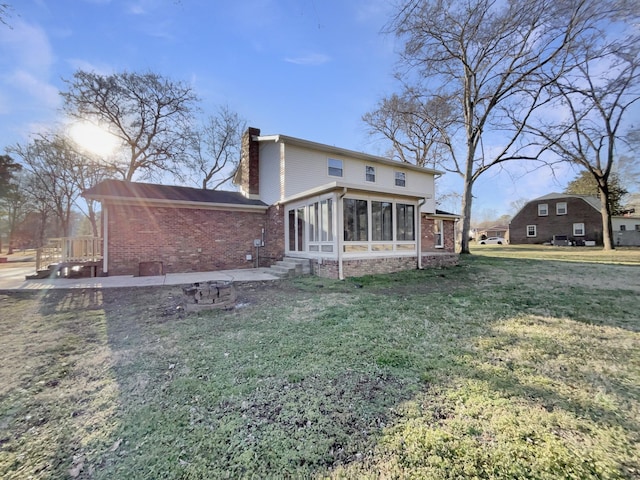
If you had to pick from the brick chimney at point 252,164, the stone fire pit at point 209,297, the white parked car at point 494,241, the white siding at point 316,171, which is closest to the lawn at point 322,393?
the stone fire pit at point 209,297

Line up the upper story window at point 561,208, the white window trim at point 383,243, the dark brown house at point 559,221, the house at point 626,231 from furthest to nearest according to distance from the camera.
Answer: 1. the upper story window at point 561,208
2. the dark brown house at point 559,221
3. the house at point 626,231
4. the white window trim at point 383,243

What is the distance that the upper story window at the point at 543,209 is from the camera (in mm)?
29361

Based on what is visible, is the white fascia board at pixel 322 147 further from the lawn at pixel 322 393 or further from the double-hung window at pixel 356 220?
the lawn at pixel 322 393

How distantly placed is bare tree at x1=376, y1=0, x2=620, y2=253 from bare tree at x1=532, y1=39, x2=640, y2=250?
125cm

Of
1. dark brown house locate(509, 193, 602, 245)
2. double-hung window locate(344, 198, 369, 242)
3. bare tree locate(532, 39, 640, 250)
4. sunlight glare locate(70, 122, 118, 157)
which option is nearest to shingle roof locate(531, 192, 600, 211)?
dark brown house locate(509, 193, 602, 245)

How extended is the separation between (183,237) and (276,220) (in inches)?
145

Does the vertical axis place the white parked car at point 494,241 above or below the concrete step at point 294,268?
above

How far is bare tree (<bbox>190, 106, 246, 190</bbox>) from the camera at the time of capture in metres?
22.8

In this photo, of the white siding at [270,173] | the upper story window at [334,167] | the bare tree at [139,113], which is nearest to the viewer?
the white siding at [270,173]

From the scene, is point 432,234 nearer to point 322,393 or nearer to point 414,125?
point 414,125

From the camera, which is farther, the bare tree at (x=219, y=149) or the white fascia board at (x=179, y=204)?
the bare tree at (x=219, y=149)

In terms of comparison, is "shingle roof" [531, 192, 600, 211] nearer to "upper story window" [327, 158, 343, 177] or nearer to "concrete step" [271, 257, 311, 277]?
"upper story window" [327, 158, 343, 177]

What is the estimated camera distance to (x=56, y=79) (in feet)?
51.8

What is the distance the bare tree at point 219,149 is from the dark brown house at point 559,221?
31.9 m
